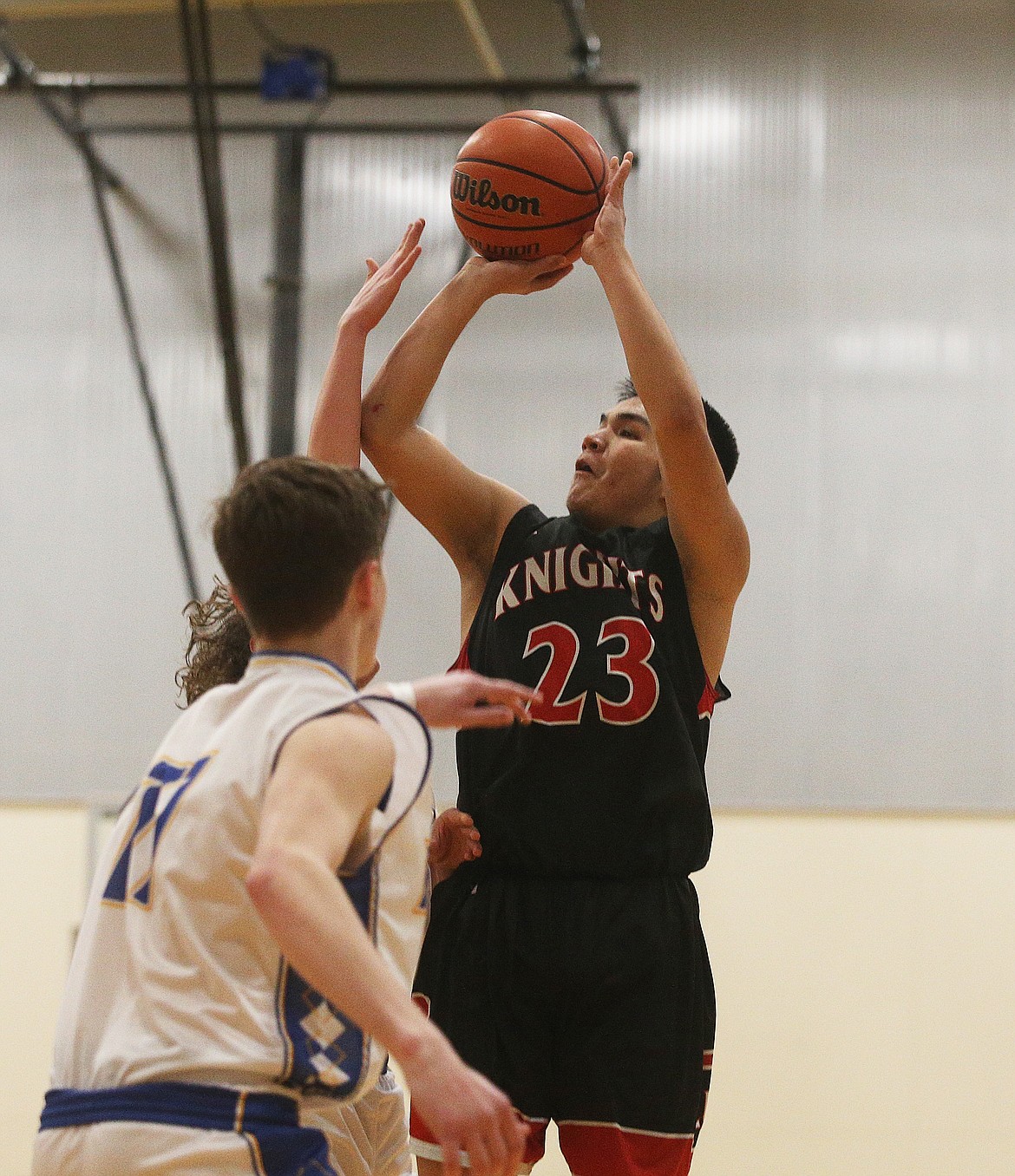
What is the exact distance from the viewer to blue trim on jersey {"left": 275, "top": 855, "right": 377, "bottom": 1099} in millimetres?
1814

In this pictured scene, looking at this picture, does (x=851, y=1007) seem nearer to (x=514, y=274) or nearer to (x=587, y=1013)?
(x=587, y=1013)

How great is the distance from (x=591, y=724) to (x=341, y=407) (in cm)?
86

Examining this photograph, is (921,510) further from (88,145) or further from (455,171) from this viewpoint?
(88,145)

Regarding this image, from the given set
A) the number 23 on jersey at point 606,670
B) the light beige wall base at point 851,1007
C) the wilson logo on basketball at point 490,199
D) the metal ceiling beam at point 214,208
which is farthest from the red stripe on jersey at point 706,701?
the metal ceiling beam at point 214,208

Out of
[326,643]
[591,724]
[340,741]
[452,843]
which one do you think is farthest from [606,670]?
[340,741]

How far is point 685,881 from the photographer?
2.97m

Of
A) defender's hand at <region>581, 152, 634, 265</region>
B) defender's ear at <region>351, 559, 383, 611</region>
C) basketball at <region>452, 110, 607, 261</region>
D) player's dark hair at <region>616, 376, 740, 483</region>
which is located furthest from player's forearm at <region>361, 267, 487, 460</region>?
defender's ear at <region>351, 559, 383, 611</region>

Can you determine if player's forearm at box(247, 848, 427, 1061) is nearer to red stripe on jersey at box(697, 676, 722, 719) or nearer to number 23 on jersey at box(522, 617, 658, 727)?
number 23 on jersey at box(522, 617, 658, 727)

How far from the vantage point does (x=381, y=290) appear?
3057 mm

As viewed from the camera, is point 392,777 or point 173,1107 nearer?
point 173,1107

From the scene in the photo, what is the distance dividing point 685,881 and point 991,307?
499cm

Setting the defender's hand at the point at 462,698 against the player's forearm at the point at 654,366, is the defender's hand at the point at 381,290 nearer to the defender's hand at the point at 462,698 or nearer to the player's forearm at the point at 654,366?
the player's forearm at the point at 654,366

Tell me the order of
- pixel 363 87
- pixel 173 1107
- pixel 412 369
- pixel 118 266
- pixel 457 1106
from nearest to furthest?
pixel 457 1106 → pixel 173 1107 → pixel 412 369 → pixel 363 87 → pixel 118 266

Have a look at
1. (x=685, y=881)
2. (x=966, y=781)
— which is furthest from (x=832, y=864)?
(x=685, y=881)
